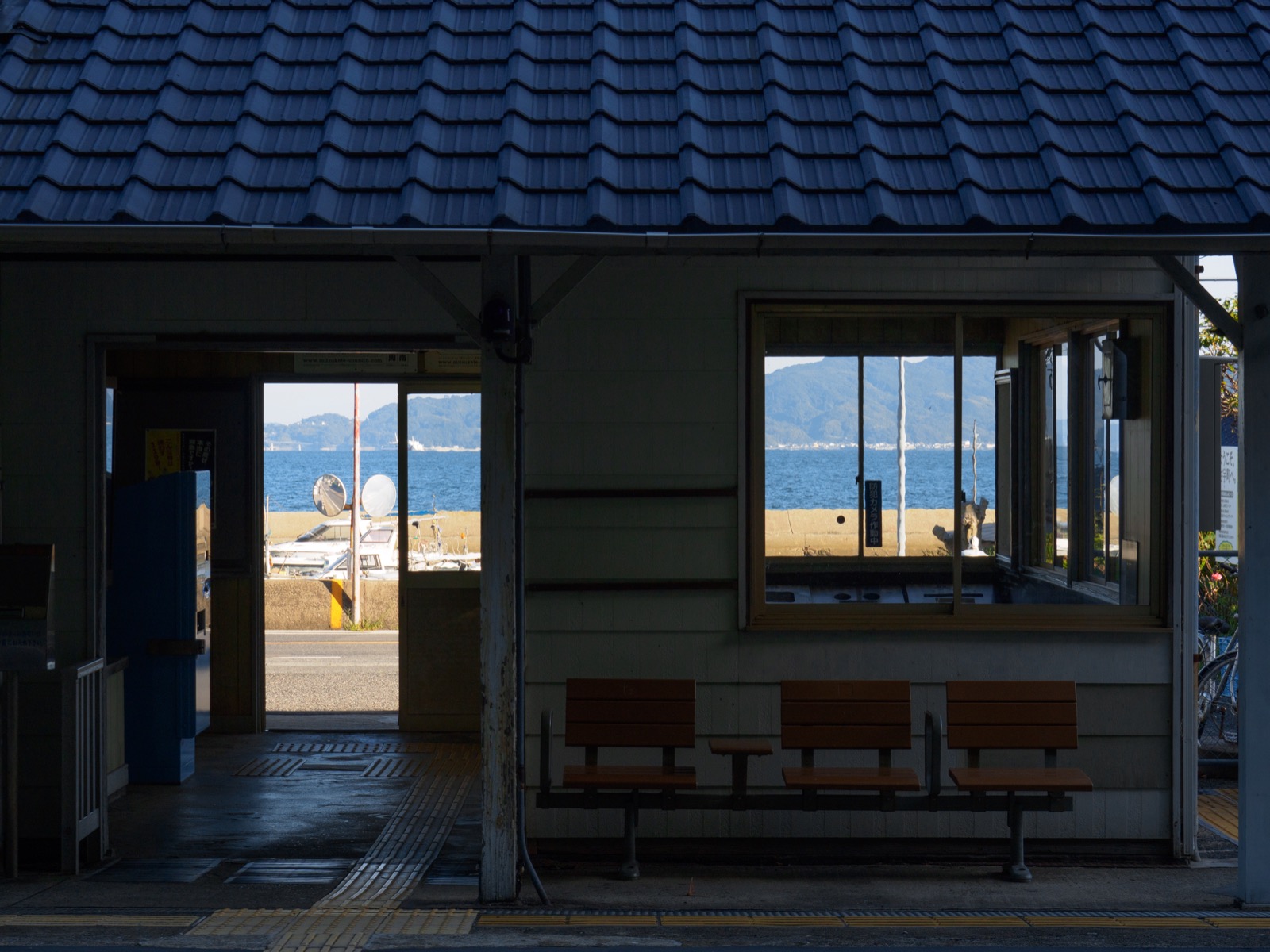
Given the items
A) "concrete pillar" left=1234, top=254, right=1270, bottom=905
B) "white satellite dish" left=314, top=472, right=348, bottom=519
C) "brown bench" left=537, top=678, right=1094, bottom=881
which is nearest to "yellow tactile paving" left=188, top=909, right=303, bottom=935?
"brown bench" left=537, top=678, right=1094, bottom=881

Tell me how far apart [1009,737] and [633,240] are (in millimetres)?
2966

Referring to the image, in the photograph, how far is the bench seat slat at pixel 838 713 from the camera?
5.68m

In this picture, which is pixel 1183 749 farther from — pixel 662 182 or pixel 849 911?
pixel 662 182

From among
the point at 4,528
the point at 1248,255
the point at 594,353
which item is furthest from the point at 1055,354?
the point at 4,528

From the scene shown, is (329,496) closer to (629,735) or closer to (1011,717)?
(629,735)

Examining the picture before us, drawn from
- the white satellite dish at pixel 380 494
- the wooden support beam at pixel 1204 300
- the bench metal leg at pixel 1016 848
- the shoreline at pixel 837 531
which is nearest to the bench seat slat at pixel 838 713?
the bench metal leg at pixel 1016 848

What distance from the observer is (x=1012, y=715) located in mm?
5684

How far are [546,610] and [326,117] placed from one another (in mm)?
2443

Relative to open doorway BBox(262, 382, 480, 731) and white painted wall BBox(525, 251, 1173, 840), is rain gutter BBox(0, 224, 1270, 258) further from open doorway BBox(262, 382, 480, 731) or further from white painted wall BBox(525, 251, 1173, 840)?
open doorway BBox(262, 382, 480, 731)

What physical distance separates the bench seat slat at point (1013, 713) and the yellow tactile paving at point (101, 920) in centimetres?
332

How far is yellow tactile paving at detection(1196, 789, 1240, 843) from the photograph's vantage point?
639cm

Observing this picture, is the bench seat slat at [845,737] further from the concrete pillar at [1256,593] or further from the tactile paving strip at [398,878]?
the tactile paving strip at [398,878]

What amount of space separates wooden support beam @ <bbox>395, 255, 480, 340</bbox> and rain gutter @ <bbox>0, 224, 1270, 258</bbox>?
171 mm

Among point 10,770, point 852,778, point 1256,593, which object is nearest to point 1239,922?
point 1256,593
